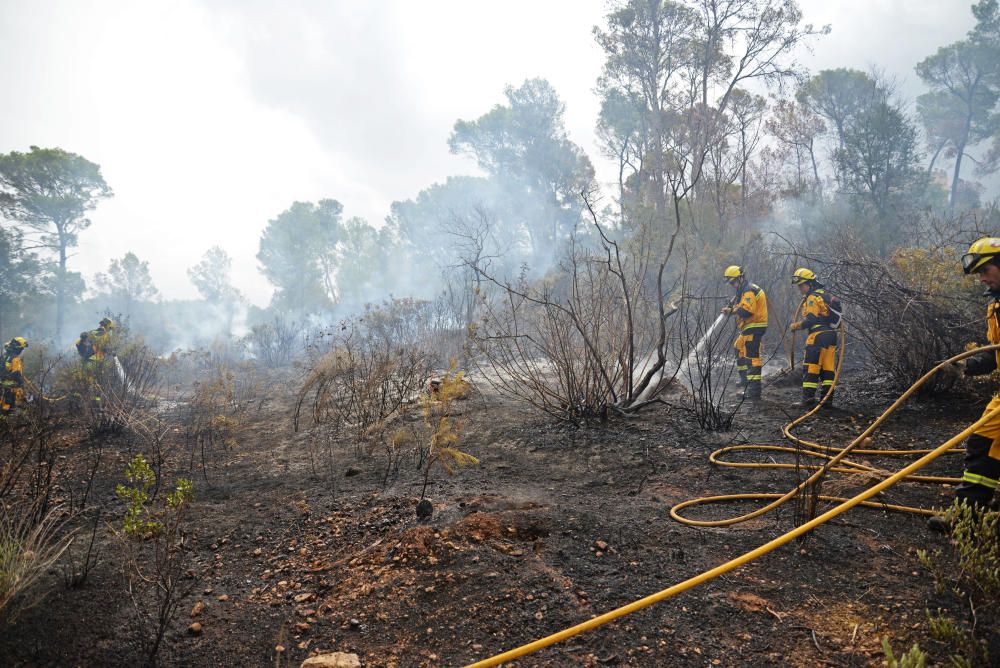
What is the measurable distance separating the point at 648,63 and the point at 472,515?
65.4ft

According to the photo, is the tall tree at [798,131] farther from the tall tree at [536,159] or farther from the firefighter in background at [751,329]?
the firefighter in background at [751,329]

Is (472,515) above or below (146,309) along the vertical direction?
below

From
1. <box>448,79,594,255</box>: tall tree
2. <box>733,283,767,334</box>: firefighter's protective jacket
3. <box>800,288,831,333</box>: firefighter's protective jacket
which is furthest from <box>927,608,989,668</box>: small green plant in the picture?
<box>448,79,594,255</box>: tall tree

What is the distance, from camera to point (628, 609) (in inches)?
69.9

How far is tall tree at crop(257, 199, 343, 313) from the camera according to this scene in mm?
36906

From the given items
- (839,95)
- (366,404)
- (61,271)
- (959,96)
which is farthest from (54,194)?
(959,96)

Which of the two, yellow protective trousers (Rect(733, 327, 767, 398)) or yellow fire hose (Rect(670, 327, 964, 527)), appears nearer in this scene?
yellow fire hose (Rect(670, 327, 964, 527))

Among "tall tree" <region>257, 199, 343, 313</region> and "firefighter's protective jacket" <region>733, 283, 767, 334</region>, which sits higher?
"tall tree" <region>257, 199, 343, 313</region>

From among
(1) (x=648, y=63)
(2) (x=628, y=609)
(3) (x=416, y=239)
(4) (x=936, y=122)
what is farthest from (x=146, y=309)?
(4) (x=936, y=122)

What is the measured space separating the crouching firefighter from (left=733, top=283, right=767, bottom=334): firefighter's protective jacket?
0.67 meters

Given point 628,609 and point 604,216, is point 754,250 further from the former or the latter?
point 604,216

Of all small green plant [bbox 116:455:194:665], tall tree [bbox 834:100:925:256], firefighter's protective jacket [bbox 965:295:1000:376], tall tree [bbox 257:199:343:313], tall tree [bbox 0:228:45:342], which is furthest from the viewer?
tall tree [bbox 257:199:343:313]

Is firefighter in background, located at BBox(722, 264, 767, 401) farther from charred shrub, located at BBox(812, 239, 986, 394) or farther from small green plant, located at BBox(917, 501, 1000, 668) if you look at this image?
small green plant, located at BBox(917, 501, 1000, 668)

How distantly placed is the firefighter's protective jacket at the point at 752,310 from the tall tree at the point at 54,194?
2996cm
